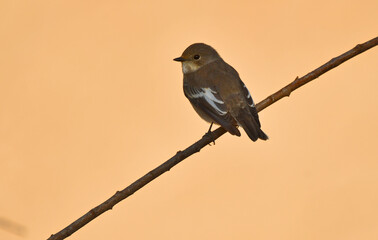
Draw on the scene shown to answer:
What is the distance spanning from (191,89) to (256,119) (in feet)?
2.50

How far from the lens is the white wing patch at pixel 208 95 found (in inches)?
141

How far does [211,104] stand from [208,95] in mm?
159

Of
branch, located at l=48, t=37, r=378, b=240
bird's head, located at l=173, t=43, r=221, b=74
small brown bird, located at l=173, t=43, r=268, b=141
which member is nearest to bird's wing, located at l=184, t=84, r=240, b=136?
small brown bird, located at l=173, t=43, r=268, b=141

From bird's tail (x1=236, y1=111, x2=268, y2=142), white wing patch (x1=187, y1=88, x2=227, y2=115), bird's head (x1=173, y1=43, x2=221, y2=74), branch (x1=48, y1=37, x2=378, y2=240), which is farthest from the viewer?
bird's head (x1=173, y1=43, x2=221, y2=74)

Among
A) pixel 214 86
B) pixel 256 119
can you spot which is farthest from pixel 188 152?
pixel 214 86

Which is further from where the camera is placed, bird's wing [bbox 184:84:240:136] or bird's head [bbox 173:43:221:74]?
bird's head [bbox 173:43:221:74]

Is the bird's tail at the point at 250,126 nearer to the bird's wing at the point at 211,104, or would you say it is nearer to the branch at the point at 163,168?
the bird's wing at the point at 211,104

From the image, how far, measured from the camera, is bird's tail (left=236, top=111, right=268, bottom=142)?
10.9 ft

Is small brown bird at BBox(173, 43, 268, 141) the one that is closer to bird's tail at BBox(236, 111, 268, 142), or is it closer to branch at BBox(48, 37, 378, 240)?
bird's tail at BBox(236, 111, 268, 142)

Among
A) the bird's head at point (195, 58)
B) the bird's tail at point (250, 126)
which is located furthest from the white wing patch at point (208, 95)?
the bird's head at point (195, 58)

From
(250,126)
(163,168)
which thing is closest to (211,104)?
(250,126)

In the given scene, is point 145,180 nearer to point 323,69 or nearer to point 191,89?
point 323,69

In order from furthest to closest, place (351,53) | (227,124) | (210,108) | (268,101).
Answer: (210,108) → (227,124) → (268,101) → (351,53)

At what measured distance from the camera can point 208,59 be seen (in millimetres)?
4305
